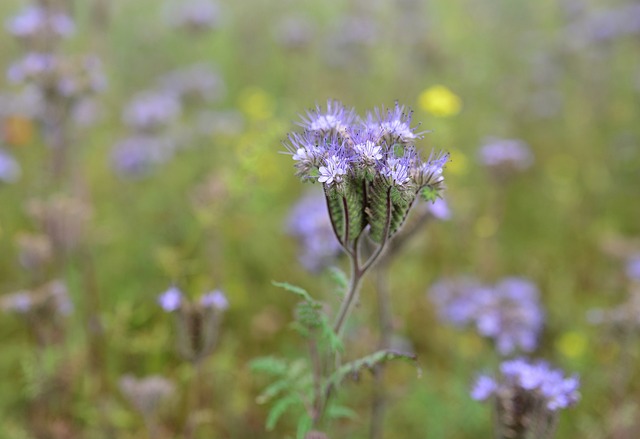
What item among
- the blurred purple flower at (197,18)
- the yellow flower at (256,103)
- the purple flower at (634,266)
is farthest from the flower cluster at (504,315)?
the blurred purple flower at (197,18)

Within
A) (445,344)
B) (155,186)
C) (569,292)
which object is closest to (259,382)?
(445,344)

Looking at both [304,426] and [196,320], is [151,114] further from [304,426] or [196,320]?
[304,426]

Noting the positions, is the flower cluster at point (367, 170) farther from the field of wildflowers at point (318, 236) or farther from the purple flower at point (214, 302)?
the purple flower at point (214, 302)

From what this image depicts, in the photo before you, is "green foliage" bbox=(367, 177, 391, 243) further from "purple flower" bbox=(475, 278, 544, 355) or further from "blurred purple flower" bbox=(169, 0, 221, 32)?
"blurred purple flower" bbox=(169, 0, 221, 32)

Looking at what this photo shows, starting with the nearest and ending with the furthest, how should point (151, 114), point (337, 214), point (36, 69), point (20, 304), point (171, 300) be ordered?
point (337, 214)
point (171, 300)
point (20, 304)
point (36, 69)
point (151, 114)

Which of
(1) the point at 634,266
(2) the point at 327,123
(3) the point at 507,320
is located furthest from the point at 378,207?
(1) the point at 634,266

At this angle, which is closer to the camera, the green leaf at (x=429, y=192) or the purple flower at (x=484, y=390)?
the green leaf at (x=429, y=192)

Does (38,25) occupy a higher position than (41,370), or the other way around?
(38,25)
